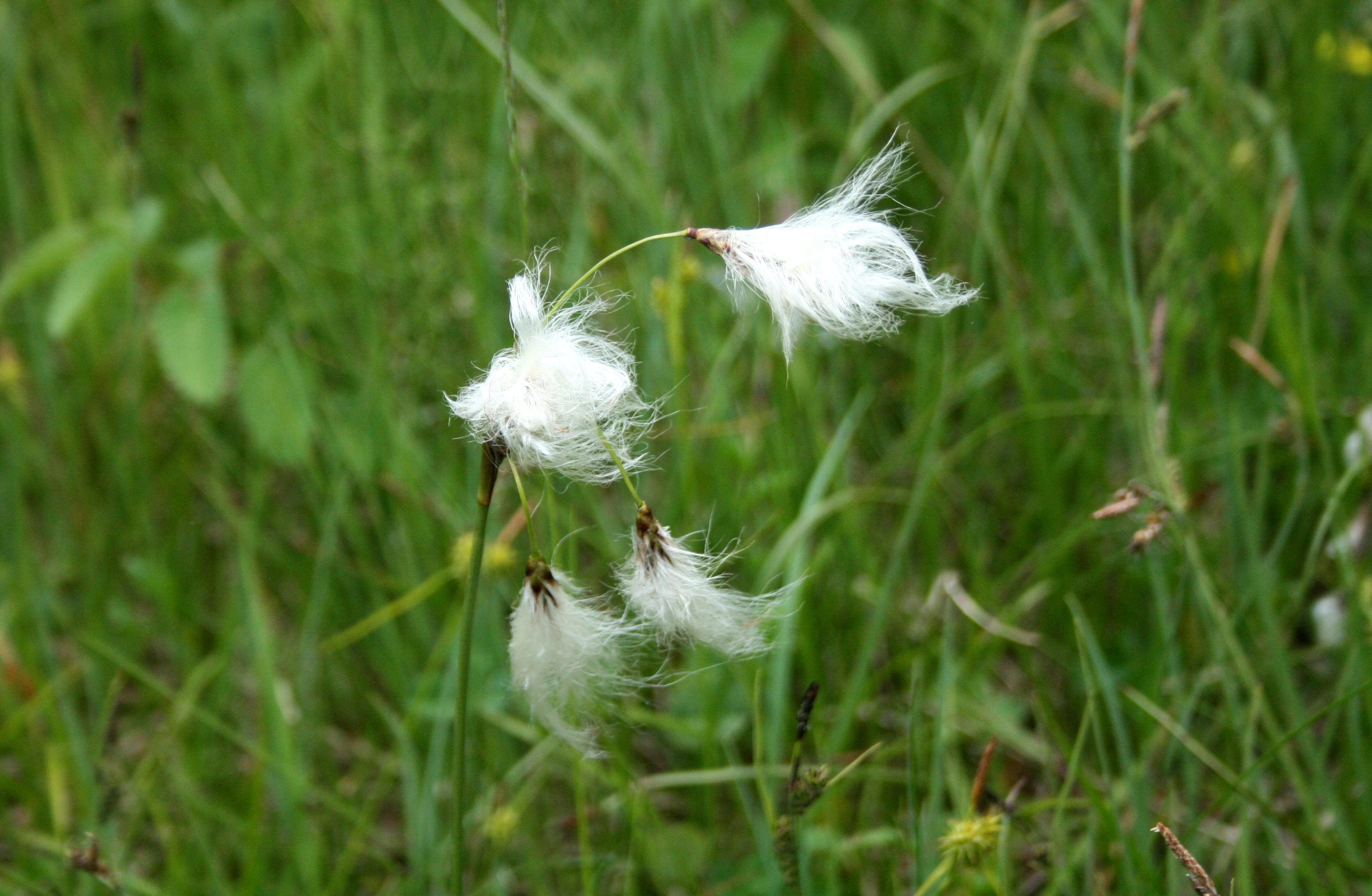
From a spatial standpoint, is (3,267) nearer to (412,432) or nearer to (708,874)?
(412,432)

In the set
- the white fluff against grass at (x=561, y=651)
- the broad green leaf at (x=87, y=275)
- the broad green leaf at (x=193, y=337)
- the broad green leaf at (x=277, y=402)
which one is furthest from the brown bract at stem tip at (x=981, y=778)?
the broad green leaf at (x=87, y=275)

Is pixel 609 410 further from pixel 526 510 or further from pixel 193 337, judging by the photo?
pixel 193 337

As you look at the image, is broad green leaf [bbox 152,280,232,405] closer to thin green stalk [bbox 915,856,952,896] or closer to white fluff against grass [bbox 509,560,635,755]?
white fluff against grass [bbox 509,560,635,755]

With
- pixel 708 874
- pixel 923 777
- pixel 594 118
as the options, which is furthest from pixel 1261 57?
pixel 708 874

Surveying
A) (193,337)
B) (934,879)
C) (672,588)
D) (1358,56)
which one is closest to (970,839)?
(934,879)

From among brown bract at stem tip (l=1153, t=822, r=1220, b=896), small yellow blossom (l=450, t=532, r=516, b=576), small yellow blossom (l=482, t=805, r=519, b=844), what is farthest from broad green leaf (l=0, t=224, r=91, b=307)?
brown bract at stem tip (l=1153, t=822, r=1220, b=896)
